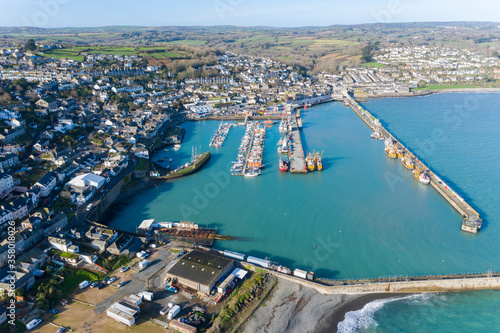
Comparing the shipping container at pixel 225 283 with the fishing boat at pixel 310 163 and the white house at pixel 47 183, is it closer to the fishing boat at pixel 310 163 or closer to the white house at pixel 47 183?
the white house at pixel 47 183

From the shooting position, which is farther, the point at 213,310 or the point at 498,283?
the point at 498,283

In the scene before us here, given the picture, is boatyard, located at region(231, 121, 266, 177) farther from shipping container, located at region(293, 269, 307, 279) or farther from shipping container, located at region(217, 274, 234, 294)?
shipping container, located at region(217, 274, 234, 294)

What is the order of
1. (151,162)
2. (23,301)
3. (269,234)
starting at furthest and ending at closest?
1. (151,162)
2. (269,234)
3. (23,301)

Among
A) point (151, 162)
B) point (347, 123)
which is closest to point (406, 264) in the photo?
point (151, 162)

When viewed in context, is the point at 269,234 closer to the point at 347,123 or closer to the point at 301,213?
the point at 301,213

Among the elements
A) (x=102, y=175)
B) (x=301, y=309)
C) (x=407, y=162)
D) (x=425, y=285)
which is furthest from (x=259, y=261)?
(x=407, y=162)

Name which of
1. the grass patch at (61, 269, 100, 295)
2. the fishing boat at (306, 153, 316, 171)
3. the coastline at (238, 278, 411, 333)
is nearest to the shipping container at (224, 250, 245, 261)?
the coastline at (238, 278, 411, 333)

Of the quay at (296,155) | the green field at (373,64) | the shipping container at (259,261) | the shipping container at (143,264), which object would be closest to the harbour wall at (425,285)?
the shipping container at (259,261)
